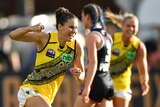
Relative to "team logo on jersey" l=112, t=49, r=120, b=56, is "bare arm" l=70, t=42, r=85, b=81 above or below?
above

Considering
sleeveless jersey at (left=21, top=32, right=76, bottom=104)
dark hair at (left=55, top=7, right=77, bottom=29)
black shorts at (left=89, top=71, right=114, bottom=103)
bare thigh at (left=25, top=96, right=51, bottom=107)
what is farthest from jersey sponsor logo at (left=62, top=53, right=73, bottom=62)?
black shorts at (left=89, top=71, right=114, bottom=103)

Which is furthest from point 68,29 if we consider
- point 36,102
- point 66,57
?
point 36,102

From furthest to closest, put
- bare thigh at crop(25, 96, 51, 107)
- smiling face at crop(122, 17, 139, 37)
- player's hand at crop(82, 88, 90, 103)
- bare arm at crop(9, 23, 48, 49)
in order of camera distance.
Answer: smiling face at crop(122, 17, 139, 37) < player's hand at crop(82, 88, 90, 103) < bare arm at crop(9, 23, 48, 49) < bare thigh at crop(25, 96, 51, 107)

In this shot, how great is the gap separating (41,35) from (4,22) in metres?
12.7

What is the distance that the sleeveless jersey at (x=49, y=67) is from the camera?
1257 cm

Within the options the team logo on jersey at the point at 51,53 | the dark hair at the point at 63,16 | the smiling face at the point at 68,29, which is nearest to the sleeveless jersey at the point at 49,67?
the team logo on jersey at the point at 51,53

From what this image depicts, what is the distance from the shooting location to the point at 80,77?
12859 mm

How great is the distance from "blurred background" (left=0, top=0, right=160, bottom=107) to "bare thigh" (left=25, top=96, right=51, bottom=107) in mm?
2586

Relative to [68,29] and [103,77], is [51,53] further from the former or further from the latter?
[103,77]

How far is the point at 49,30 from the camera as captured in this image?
17000 mm

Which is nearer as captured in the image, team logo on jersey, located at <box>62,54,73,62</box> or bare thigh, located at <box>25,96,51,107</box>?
bare thigh, located at <box>25,96,51,107</box>

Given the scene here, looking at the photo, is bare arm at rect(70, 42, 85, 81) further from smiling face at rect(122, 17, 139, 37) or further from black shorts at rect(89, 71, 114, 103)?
smiling face at rect(122, 17, 139, 37)

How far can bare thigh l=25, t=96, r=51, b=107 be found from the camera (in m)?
12.3

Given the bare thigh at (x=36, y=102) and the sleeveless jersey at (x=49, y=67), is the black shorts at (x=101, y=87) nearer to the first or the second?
the sleeveless jersey at (x=49, y=67)
